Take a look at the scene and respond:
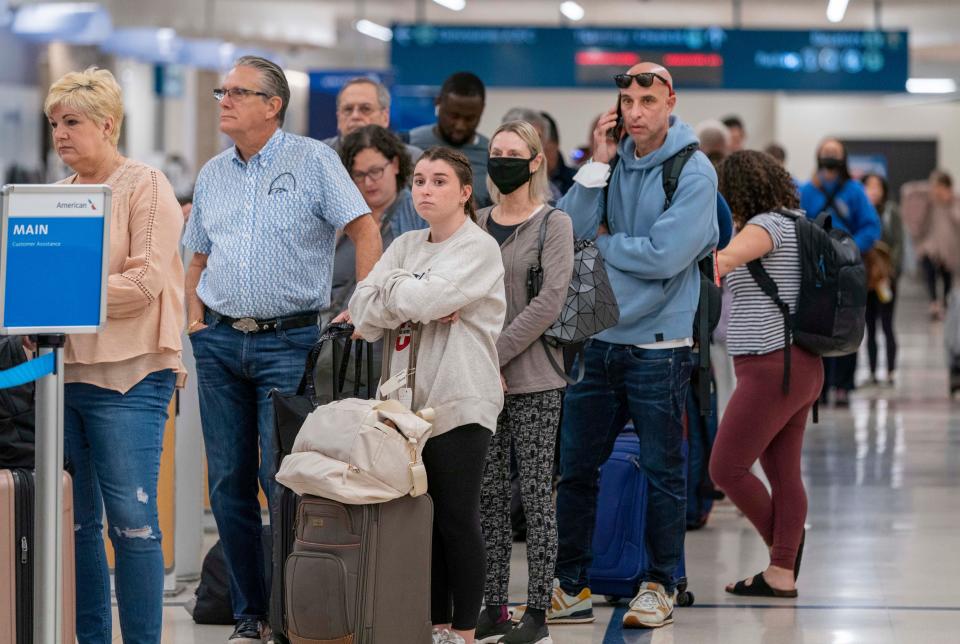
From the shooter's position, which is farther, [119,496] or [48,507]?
[119,496]

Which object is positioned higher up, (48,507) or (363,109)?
(363,109)

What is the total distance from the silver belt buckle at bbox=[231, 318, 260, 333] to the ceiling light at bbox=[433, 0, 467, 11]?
14657 millimetres

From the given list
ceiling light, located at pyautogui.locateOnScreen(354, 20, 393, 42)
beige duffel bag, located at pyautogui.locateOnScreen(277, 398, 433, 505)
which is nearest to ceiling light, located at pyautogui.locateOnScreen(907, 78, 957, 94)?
ceiling light, located at pyautogui.locateOnScreen(354, 20, 393, 42)

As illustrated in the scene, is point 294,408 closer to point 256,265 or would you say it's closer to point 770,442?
point 256,265

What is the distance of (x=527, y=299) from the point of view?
166 inches

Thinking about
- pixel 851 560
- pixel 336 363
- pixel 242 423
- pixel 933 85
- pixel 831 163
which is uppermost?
pixel 933 85

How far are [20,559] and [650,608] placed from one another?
2.03m

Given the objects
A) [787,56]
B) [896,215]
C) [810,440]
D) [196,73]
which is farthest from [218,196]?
[196,73]

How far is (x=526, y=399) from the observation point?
417 centimetres

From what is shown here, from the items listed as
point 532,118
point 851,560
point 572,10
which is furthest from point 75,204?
point 572,10

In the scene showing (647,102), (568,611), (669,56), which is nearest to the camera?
(647,102)

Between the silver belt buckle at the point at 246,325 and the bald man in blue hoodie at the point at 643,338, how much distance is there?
1.14m

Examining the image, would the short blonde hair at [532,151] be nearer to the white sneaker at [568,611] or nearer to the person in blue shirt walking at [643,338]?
the person in blue shirt walking at [643,338]

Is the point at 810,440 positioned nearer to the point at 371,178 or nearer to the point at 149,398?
the point at 371,178
